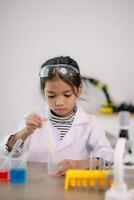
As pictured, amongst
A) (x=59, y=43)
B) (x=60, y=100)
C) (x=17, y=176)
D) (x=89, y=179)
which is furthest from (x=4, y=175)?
(x=59, y=43)

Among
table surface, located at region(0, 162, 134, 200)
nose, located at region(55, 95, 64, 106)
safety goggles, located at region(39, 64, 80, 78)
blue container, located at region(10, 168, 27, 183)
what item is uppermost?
safety goggles, located at region(39, 64, 80, 78)

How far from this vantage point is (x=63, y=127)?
5.17 ft

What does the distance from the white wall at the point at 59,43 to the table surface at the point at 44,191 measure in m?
1.95

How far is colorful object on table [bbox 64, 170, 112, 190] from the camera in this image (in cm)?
99

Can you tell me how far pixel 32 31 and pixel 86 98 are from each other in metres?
0.79

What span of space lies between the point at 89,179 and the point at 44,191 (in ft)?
0.46

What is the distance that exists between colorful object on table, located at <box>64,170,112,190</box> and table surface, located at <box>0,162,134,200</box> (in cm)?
2

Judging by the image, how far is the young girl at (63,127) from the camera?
1.43 metres

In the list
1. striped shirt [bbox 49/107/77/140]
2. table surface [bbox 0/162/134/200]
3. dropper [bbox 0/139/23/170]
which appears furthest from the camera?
striped shirt [bbox 49/107/77/140]

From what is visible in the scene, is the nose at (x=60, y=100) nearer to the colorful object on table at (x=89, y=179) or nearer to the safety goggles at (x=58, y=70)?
the safety goggles at (x=58, y=70)

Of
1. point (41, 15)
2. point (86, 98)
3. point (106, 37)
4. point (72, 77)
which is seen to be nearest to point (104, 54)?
point (106, 37)

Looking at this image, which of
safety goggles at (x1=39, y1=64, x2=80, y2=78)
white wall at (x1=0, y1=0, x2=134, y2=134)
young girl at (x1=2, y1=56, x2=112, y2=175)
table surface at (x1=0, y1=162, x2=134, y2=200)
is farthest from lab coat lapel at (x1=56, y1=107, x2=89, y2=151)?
white wall at (x1=0, y1=0, x2=134, y2=134)

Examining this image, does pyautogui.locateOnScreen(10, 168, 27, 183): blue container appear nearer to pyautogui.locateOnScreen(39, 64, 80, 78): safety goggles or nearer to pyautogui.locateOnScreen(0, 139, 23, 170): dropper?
pyautogui.locateOnScreen(0, 139, 23, 170): dropper

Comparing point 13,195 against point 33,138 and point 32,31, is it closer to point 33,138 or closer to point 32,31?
point 33,138
